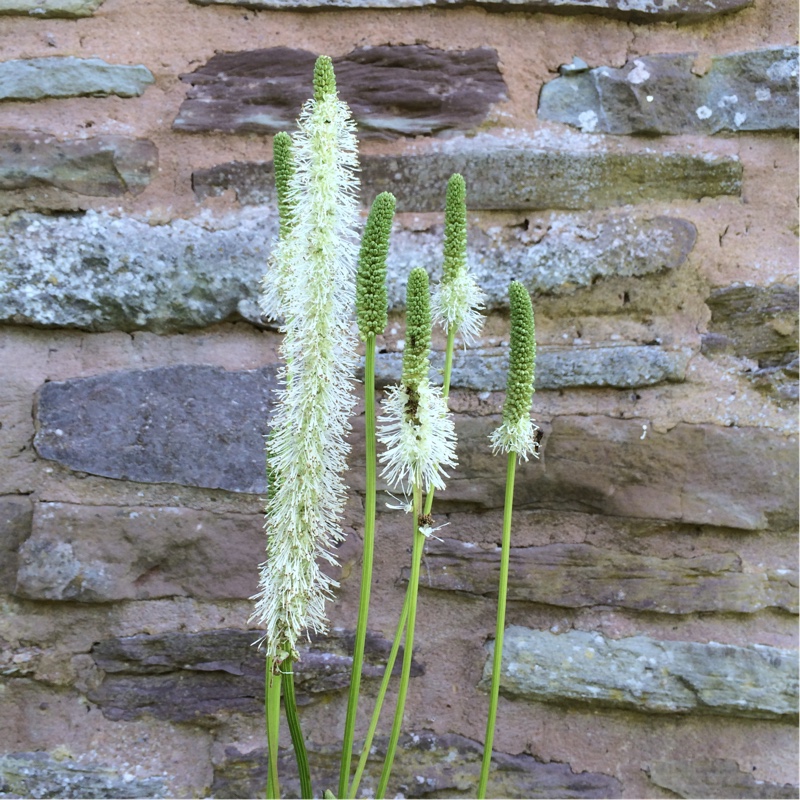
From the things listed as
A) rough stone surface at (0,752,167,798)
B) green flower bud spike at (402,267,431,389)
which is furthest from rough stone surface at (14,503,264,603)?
green flower bud spike at (402,267,431,389)

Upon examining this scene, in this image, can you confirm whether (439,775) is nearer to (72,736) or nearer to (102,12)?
(72,736)

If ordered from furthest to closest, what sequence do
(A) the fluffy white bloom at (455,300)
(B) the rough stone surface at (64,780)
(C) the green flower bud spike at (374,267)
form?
(B) the rough stone surface at (64,780) < (A) the fluffy white bloom at (455,300) < (C) the green flower bud spike at (374,267)

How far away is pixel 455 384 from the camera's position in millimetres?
879

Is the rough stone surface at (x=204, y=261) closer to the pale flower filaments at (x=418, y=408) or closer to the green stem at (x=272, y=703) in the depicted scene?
the pale flower filaments at (x=418, y=408)

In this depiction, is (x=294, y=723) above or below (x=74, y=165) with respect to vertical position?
below

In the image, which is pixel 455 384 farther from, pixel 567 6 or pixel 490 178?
pixel 567 6

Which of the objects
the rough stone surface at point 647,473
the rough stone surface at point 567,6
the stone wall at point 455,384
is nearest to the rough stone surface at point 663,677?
the stone wall at point 455,384

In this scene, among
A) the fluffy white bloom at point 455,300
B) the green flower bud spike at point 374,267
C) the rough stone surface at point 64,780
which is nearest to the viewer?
the green flower bud spike at point 374,267

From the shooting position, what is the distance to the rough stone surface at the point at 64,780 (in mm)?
821

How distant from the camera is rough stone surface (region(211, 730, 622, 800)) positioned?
87 centimetres

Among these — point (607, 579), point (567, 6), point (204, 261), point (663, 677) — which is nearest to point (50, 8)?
point (204, 261)

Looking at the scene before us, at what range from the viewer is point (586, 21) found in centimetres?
91

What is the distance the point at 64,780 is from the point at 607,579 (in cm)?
63

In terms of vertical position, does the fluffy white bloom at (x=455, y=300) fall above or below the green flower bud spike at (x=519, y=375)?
above
